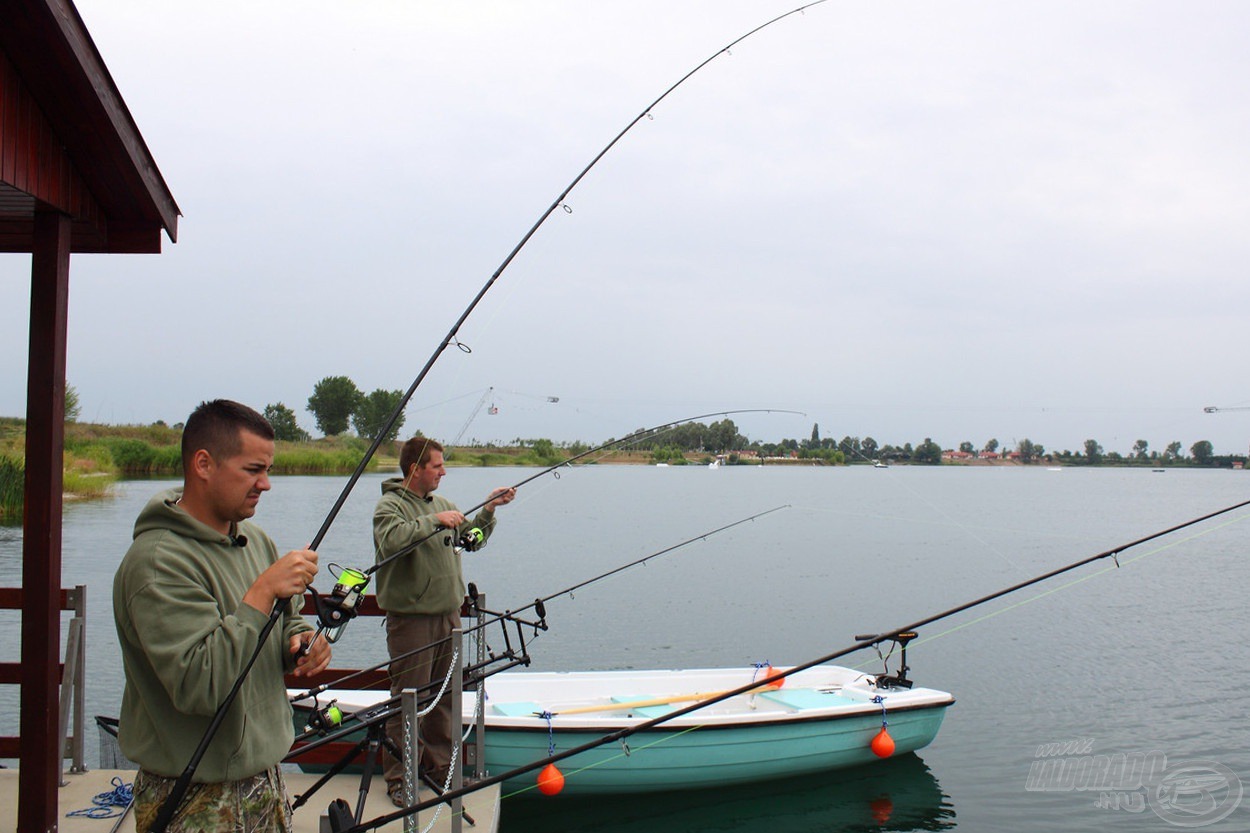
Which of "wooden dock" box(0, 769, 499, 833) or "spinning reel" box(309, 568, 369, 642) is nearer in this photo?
"spinning reel" box(309, 568, 369, 642)

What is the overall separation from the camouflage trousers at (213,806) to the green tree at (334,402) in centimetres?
6434

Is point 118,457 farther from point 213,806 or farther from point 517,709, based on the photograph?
point 213,806

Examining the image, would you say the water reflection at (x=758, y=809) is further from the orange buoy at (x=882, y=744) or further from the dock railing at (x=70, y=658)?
the dock railing at (x=70, y=658)

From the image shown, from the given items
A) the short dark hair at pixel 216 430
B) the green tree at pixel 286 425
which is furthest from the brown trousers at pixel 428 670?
the green tree at pixel 286 425

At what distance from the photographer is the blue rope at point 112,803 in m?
4.57

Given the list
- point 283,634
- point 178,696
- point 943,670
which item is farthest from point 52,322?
point 943,670

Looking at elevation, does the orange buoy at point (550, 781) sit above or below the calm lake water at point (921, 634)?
above

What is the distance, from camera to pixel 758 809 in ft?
25.3

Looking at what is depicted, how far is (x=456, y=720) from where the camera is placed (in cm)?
482

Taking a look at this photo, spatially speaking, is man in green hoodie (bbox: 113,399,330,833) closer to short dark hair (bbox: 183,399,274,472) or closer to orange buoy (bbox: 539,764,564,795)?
short dark hair (bbox: 183,399,274,472)

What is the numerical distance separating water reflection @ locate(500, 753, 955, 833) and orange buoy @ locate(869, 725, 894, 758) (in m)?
0.58

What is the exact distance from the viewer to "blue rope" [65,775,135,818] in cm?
457

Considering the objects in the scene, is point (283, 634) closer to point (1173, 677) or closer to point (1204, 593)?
point (1173, 677)

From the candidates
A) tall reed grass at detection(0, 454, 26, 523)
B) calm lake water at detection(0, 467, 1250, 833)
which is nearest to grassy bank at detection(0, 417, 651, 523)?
tall reed grass at detection(0, 454, 26, 523)
